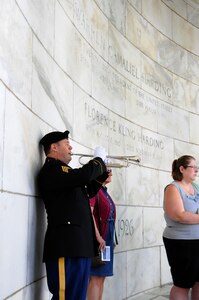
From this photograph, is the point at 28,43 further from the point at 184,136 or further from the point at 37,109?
the point at 184,136

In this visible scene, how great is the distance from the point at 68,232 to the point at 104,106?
7.68ft

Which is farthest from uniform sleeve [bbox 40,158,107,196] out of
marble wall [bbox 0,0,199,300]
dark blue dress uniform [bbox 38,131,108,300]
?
marble wall [bbox 0,0,199,300]

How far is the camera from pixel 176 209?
3.63 meters

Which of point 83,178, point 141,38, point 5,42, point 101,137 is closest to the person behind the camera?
point 5,42

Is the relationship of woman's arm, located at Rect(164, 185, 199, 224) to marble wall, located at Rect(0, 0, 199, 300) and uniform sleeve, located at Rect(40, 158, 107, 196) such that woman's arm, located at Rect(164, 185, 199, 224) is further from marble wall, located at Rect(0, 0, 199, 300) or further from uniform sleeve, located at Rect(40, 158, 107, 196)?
marble wall, located at Rect(0, 0, 199, 300)

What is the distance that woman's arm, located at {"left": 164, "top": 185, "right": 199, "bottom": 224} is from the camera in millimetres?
3610

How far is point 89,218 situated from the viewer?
3.06m

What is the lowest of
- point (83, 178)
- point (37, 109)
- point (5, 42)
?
point (83, 178)

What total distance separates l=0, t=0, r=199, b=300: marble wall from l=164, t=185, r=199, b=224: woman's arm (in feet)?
3.23

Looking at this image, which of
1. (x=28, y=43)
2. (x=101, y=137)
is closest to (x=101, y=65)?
(x=101, y=137)

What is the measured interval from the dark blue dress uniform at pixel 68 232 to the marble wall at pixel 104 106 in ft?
0.48

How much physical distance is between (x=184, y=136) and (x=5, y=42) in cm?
434

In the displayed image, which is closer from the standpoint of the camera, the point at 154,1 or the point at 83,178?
the point at 83,178

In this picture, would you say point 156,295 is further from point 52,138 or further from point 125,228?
point 52,138
